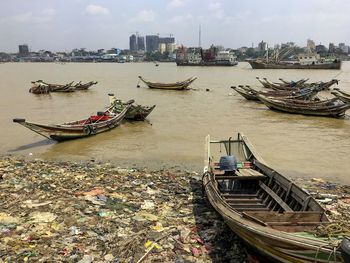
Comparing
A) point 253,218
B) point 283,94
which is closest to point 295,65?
point 283,94

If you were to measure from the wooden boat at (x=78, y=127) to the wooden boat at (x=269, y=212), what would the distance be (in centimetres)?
655

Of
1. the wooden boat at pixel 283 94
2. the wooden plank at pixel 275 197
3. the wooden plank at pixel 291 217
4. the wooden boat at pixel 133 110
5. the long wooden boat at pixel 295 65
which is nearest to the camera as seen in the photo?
the wooden plank at pixel 291 217

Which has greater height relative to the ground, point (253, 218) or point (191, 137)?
point (253, 218)

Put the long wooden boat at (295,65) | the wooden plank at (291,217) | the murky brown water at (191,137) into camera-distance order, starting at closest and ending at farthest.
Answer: the wooden plank at (291,217) → the murky brown water at (191,137) → the long wooden boat at (295,65)

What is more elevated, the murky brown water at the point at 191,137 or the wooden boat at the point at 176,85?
the wooden boat at the point at 176,85

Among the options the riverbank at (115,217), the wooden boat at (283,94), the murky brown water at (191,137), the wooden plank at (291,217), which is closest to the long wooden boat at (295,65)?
the wooden boat at (283,94)

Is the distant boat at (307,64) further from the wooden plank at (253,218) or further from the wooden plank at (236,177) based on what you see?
the wooden plank at (253,218)

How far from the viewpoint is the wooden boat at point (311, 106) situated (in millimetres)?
20094

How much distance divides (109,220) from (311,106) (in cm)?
1743

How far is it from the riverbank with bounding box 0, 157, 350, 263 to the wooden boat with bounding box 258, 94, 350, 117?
458 inches

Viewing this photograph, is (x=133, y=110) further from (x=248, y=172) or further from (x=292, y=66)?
(x=292, y=66)

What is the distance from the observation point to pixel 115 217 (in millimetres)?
6926

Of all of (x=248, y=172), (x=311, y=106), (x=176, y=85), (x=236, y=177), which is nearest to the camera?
(x=236, y=177)

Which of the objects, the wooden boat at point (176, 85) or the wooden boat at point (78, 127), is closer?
the wooden boat at point (78, 127)
